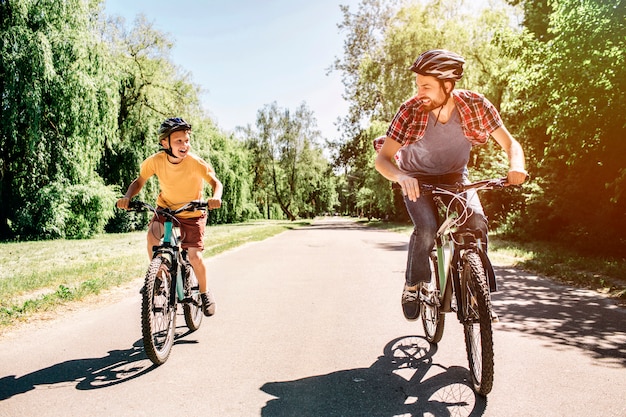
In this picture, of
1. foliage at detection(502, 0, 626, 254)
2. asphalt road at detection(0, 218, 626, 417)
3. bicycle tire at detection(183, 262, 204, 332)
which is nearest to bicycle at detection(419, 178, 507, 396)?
asphalt road at detection(0, 218, 626, 417)

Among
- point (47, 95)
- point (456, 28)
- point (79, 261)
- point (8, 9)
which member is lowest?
point (79, 261)

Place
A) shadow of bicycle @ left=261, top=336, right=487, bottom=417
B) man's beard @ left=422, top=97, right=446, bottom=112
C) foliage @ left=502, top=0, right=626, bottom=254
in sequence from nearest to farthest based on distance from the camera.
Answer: shadow of bicycle @ left=261, top=336, right=487, bottom=417 < man's beard @ left=422, top=97, right=446, bottom=112 < foliage @ left=502, top=0, right=626, bottom=254

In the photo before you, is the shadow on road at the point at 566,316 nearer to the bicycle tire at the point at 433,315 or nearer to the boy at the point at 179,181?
the bicycle tire at the point at 433,315

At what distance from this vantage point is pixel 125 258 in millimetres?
11555

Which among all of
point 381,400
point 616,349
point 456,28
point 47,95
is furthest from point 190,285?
point 456,28

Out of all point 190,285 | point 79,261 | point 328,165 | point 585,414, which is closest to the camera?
point 585,414

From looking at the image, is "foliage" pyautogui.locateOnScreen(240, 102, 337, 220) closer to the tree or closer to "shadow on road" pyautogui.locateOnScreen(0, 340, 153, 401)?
the tree

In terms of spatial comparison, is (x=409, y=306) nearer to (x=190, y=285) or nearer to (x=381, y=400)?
(x=381, y=400)

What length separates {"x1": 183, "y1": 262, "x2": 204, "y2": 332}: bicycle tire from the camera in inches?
179

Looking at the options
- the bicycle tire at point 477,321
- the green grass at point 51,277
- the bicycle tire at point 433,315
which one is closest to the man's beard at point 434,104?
the bicycle tire at point 477,321

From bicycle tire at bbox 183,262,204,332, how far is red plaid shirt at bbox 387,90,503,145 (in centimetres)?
244

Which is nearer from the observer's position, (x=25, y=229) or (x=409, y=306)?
(x=409, y=306)

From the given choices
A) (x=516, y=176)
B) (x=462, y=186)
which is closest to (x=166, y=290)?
(x=462, y=186)

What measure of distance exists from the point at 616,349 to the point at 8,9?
2014 centimetres
